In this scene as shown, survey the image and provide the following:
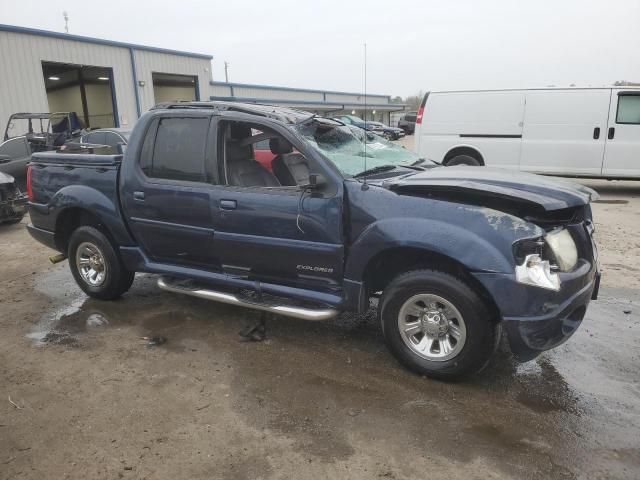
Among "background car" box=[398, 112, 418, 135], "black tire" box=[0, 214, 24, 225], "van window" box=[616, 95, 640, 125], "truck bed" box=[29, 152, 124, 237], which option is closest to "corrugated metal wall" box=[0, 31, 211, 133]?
"black tire" box=[0, 214, 24, 225]

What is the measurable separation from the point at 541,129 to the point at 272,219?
8427 mm

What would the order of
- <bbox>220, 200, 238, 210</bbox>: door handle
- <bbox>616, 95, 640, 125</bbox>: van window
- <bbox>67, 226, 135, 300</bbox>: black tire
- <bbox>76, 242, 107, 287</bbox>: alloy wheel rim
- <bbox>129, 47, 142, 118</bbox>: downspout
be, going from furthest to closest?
<bbox>129, 47, 142, 118</bbox>: downspout, <bbox>616, 95, 640, 125</bbox>: van window, <bbox>76, 242, 107, 287</bbox>: alloy wheel rim, <bbox>67, 226, 135, 300</bbox>: black tire, <bbox>220, 200, 238, 210</bbox>: door handle

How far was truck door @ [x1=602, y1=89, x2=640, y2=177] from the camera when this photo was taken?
966cm

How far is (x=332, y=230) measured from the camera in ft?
11.4

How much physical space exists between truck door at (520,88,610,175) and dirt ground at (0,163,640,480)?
6.28 meters

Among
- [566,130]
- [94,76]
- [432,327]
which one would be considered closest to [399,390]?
[432,327]

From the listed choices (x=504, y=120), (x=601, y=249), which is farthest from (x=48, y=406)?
(x=504, y=120)

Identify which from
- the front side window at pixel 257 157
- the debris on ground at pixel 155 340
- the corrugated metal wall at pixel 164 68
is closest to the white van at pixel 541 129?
the front side window at pixel 257 157

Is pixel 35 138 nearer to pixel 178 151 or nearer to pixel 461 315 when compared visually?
pixel 178 151

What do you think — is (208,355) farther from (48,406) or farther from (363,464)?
(363,464)

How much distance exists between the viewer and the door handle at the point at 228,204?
3.84m

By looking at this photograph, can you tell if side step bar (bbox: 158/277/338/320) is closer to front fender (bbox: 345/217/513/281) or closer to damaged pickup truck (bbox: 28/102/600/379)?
damaged pickup truck (bbox: 28/102/600/379)

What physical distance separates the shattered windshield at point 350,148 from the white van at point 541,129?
6.65 meters

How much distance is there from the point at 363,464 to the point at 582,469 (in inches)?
43.7
